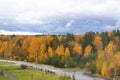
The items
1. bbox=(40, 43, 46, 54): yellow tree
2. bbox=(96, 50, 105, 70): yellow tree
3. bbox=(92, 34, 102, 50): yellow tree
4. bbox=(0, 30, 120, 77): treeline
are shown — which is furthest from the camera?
bbox=(40, 43, 46, 54): yellow tree

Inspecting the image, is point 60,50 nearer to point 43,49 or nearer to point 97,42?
point 43,49

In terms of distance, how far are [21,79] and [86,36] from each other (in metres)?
89.5

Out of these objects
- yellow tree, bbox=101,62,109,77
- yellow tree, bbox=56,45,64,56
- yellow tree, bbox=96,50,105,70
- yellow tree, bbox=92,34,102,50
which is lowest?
yellow tree, bbox=101,62,109,77

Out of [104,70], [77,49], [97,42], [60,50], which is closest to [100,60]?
[104,70]

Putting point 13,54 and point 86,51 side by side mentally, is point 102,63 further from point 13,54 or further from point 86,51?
point 13,54

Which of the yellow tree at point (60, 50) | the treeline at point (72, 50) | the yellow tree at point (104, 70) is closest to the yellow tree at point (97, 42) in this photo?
the treeline at point (72, 50)

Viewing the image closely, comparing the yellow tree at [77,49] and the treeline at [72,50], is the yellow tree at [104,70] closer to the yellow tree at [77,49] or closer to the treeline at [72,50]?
the treeline at [72,50]

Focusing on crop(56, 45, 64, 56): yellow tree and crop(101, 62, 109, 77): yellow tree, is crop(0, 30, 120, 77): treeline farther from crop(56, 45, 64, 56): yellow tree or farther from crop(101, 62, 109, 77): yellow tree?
crop(101, 62, 109, 77): yellow tree

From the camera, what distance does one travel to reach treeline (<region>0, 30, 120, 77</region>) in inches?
5354

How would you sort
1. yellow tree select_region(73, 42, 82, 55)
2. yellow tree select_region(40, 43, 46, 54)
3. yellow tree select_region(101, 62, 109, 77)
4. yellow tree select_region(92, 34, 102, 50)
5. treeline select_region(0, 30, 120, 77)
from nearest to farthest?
yellow tree select_region(101, 62, 109, 77) → treeline select_region(0, 30, 120, 77) → yellow tree select_region(92, 34, 102, 50) → yellow tree select_region(73, 42, 82, 55) → yellow tree select_region(40, 43, 46, 54)

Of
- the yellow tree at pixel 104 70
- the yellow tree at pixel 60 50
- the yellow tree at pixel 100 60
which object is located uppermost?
the yellow tree at pixel 60 50

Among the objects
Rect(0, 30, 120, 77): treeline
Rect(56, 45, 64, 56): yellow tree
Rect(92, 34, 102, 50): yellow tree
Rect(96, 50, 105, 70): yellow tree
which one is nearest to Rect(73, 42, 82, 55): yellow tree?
Rect(0, 30, 120, 77): treeline

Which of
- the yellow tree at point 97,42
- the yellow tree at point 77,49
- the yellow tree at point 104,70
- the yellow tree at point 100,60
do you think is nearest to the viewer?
the yellow tree at point 104,70

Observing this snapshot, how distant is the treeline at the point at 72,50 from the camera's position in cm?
13600
